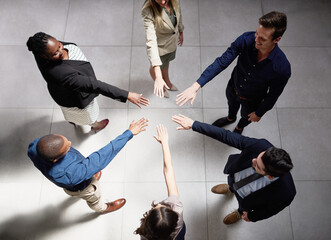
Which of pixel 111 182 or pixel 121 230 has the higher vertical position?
pixel 111 182

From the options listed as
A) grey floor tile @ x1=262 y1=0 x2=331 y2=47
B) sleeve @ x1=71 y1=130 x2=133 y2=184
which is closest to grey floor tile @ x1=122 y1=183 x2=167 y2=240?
sleeve @ x1=71 y1=130 x2=133 y2=184

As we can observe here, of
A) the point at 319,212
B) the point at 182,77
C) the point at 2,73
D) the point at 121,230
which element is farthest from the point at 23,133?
the point at 319,212

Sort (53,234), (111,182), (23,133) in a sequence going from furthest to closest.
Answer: (23,133) → (111,182) → (53,234)

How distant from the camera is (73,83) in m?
1.96

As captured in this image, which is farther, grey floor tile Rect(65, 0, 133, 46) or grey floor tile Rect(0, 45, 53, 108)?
grey floor tile Rect(65, 0, 133, 46)

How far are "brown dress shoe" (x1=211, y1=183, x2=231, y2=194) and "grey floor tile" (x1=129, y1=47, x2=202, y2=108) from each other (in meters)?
0.99

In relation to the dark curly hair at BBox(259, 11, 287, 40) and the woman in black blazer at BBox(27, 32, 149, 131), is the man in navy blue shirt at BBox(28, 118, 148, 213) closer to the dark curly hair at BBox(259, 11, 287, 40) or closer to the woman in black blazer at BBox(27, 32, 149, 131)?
the woman in black blazer at BBox(27, 32, 149, 131)

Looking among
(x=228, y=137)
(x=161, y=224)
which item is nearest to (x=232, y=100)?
(x=228, y=137)

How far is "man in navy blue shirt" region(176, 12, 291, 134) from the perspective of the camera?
5.83 ft

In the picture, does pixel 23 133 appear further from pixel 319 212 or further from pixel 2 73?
pixel 319 212

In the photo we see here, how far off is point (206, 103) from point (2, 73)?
263 centimetres

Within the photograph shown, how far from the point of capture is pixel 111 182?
2809 mm

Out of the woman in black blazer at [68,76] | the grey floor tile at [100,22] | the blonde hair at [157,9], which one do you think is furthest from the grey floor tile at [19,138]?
the blonde hair at [157,9]

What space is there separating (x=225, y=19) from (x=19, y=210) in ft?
11.3
